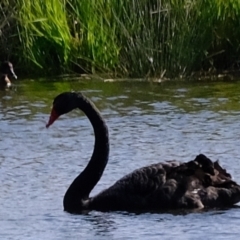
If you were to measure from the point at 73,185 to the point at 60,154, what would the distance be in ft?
5.26

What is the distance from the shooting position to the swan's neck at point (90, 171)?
25.6 feet

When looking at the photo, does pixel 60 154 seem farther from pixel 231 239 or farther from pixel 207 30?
pixel 207 30

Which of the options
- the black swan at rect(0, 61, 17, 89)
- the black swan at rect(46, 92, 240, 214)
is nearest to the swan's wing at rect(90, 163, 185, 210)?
the black swan at rect(46, 92, 240, 214)

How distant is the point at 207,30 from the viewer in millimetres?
13688

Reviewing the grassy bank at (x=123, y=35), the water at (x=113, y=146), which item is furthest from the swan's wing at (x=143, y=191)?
the grassy bank at (x=123, y=35)

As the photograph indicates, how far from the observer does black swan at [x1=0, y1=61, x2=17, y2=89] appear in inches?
527

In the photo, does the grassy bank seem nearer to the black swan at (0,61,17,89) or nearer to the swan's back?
the black swan at (0,61,17,89)

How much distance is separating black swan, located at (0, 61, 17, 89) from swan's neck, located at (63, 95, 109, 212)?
205 inches

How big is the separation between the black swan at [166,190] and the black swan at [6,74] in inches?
223

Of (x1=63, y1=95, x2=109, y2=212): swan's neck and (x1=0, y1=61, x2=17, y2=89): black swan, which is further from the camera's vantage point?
(x1=0, y1=61, x2=17, y2=89): black swan

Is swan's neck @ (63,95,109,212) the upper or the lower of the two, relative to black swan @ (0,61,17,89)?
upper

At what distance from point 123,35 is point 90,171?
5.63 m

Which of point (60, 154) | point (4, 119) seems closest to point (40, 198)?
point (60, 154)

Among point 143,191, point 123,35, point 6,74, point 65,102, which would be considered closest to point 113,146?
point 65,102
